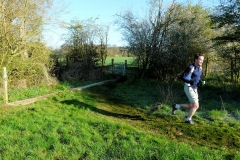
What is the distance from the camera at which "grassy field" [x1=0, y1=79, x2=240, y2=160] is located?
14.3 ft

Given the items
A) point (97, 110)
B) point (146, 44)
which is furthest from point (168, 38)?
point (97, 110)

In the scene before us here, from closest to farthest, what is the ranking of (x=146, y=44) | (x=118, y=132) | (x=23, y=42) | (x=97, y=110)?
(x=118, y=132)
(x=97, y=110)
(x=23, y=42)
(x=146, y=44)

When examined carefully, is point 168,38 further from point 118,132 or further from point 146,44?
point 118,132

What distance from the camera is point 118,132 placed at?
18.0 ft

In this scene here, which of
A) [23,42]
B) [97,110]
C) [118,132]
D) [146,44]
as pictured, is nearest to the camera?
[118,132]

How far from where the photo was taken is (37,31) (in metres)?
11.5

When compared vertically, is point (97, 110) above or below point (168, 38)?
below

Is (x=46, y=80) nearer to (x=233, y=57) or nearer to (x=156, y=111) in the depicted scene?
(x=156, y=111)

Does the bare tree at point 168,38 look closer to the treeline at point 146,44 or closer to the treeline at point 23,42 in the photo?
the treeline at point 146,44

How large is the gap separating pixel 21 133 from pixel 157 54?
10.4 m

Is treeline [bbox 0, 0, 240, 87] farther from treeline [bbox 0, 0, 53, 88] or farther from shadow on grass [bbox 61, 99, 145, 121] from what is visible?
shadow on grass [bbox 61, 99, 145, 121]

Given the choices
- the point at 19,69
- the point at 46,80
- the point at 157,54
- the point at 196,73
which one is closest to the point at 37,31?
the point at 19,69

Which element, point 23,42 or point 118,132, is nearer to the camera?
point 118,132

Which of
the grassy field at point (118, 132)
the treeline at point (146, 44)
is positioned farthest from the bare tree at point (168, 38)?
the grassy field at point (118, 132)
